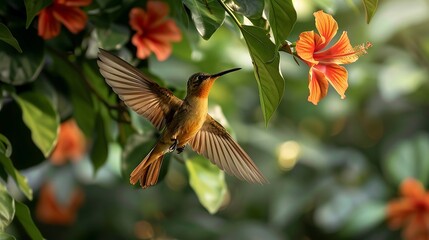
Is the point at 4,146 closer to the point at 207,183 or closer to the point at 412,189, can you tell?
the point at 207,183

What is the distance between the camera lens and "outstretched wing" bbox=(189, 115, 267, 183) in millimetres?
907

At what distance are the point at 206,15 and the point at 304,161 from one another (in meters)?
1.62

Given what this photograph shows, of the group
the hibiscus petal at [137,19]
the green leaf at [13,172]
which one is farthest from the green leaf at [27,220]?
the hibiscus petal at [137,19]

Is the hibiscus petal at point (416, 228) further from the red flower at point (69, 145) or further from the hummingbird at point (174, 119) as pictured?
the hummingbird at point (174, 119)

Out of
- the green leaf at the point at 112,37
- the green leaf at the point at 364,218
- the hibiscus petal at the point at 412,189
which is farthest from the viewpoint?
the green leaf at the point at 364,218

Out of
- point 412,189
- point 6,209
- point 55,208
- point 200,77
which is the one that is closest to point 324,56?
point 200,77

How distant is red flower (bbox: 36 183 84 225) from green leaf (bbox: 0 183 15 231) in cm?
153

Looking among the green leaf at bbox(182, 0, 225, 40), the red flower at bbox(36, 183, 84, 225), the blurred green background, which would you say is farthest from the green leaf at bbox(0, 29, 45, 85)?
the red flower at bbox(36, 183, 84, 225)

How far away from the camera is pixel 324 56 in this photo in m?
0.81

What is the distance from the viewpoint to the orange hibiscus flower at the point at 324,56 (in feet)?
2.56

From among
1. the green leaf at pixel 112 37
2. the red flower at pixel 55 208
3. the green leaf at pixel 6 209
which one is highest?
the green leaf at pixel 112 37

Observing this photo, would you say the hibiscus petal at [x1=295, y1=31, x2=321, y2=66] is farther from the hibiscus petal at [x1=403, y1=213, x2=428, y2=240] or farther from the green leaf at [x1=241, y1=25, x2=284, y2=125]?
the hibiscus petal at [x1=403, y1=213, x2=428, y2=240]

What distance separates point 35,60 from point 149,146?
0.17 meters

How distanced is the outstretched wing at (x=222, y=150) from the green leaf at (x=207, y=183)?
0.43ft
